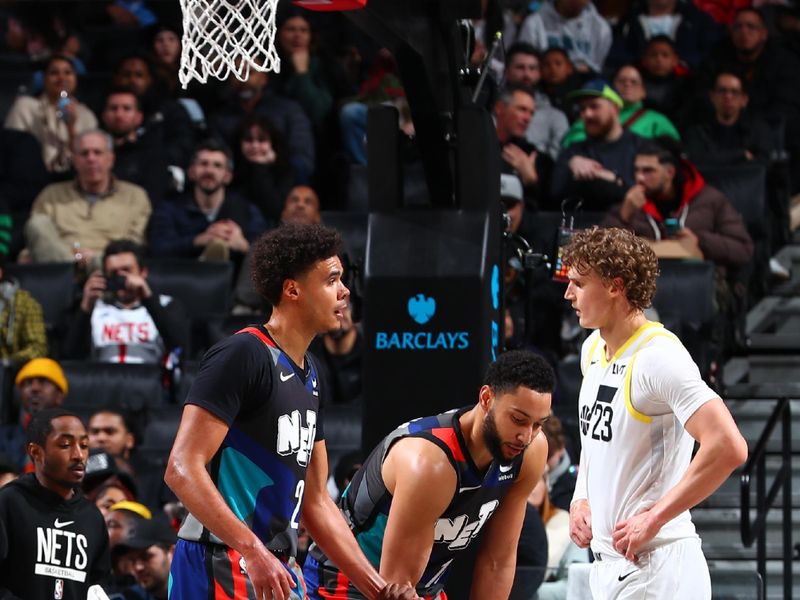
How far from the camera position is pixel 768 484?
9.98m

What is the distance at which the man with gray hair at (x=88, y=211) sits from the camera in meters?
12.0

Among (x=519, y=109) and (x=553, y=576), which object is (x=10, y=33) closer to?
(x=519, y=109)

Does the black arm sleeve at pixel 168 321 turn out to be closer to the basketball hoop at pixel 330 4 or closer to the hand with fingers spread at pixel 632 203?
the hand with fingers spread at pixel 632 203

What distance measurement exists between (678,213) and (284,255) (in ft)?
20.7

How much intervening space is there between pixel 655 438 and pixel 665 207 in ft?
19.3

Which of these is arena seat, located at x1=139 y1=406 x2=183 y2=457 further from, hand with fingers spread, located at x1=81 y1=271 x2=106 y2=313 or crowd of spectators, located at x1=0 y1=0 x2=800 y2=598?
hand with fingers spread, located at x1=81 y1=271 x2=106 y2=313

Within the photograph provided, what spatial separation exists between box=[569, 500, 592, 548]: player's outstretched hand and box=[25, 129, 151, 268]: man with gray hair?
6.98 meters

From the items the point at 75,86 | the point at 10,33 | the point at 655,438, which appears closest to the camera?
the point at 655,438

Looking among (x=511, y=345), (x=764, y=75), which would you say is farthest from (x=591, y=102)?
(x=511, y=345)

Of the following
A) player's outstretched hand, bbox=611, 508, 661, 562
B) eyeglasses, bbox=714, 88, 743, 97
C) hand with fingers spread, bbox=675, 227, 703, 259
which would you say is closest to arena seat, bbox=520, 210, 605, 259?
hand with fingers spread, bbox=675, 227, 703, 259

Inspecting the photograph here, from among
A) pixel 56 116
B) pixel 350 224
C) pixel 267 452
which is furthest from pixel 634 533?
pixel 56 116

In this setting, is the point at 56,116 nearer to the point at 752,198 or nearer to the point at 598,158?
the point at 598,158

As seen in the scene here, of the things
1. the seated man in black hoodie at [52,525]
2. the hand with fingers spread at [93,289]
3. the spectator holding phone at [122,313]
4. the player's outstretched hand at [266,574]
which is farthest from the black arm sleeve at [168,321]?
the player's outstretched hand at [266,574]

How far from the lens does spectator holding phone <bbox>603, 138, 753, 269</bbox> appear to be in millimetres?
10789
